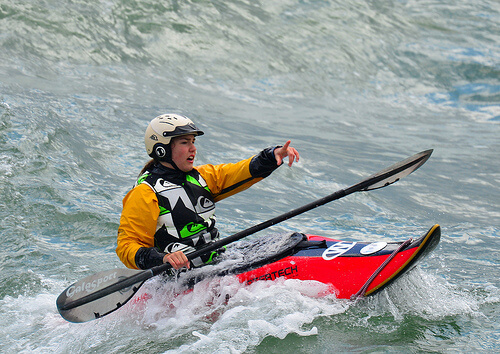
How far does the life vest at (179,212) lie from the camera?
4035 millimetres

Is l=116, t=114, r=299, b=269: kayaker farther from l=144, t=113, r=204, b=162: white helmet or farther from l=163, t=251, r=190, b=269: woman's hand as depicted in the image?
l=163, t=251, r=190, b=269: woman's hand

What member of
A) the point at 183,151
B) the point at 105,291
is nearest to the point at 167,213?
the point at 183,151

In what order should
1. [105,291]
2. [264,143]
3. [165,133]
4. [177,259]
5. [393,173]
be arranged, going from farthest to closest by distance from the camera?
1. [264,143]
2. [393,173]
3. [165,133]
4. [105,291]
5. [177,259]

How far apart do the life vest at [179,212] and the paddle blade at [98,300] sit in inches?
14.2

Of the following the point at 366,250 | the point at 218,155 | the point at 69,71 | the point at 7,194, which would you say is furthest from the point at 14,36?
the point at 366,250

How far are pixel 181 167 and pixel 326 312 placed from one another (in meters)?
1.40

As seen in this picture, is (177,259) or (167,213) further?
(167,213)

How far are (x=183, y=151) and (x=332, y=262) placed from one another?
128 centimetres

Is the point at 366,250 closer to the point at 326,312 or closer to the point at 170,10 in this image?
the point at 326,312

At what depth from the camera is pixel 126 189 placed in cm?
722

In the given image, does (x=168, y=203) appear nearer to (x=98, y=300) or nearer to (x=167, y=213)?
(x=167, y=213)

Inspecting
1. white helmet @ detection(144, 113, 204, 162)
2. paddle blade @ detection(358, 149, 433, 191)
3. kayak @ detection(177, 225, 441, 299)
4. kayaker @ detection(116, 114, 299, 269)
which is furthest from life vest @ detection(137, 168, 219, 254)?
paddle blade @ detection(358, 149, 433, 191)

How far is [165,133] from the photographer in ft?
13.2

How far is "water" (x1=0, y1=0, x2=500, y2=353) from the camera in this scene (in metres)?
3.94
